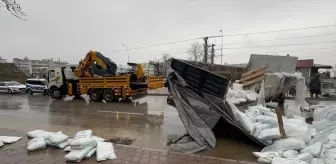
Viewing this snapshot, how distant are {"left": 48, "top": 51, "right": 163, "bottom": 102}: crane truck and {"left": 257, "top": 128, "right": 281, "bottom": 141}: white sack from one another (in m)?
9.24

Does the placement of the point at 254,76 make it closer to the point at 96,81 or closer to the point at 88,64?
the point at 96,81

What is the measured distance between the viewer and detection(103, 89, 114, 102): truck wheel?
44.2 ft

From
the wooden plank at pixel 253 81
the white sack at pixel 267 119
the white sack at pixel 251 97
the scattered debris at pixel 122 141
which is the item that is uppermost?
the wooden plank at pixel 253 81

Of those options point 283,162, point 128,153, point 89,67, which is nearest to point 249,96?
point 283,162

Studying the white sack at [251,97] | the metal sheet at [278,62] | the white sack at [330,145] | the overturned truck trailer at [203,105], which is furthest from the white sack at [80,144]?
the metal sheet at [278,62]

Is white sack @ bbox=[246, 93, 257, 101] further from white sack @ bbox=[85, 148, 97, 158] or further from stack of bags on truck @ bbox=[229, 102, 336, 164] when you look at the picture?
white sack @ bbox=[85, 148, 97, 158]

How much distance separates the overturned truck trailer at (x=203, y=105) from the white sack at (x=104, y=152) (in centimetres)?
190

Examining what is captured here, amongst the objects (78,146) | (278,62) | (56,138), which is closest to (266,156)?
(78,146)

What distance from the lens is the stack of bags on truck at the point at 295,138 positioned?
3.92 metres

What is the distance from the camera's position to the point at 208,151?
4.74 m

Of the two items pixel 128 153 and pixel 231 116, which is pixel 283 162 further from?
pixel 128 153

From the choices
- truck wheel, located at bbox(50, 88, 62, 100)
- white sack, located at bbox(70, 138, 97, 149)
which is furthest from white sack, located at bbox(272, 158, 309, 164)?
truck wheel, located at bbox(50, 88, 62, 100)

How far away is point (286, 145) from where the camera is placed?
441 centimetres

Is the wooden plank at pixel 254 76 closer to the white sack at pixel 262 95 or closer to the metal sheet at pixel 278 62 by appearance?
the white sack at pixel 262 95
